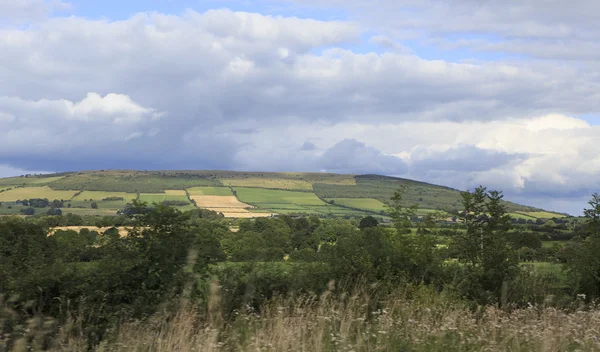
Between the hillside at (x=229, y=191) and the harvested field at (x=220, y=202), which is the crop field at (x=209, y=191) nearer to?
the hillside at (x=229, y=191)

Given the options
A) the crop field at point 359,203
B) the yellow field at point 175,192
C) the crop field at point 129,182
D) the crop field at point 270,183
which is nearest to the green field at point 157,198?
the yellow field at point 175,192

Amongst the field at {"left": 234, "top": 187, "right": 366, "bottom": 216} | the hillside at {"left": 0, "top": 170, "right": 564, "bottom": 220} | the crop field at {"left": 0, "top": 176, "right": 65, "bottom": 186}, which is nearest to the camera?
the hillside at {"left": 0, "top": 170, "right": 564, "bottom": 220}

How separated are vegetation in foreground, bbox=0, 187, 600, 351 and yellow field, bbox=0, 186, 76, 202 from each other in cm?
11236

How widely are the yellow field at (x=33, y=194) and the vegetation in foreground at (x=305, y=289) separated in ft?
369

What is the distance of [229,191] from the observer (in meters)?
143

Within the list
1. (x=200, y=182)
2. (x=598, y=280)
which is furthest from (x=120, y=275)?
(x=200, y=182)

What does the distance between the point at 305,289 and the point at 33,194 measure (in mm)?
123434

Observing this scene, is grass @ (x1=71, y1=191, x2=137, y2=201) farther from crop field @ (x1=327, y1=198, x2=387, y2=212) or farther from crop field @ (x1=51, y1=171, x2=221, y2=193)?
crop field @ (x1=327, y1=198, x2=387, y2=212)

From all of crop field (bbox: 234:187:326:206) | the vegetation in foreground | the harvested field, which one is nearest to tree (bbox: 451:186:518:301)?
the vegetation in foreground

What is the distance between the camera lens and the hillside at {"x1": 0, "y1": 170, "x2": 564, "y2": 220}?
108 meters

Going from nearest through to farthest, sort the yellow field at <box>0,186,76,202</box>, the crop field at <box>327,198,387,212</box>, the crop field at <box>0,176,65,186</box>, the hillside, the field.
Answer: the hillside → the field → the yellow field at <box>0,186,76,202</box> → the crop field at <box>327,198,387,212</box> → the crop field at <box>0,176,65,186</box>

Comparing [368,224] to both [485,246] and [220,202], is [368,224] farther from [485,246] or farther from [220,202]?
[220,202]

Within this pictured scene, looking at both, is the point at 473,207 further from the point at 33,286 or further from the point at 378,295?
the point at 33,286

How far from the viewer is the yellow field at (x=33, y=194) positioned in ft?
375
